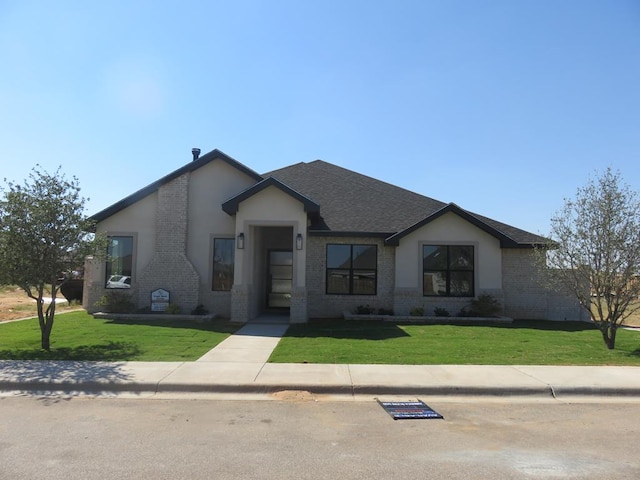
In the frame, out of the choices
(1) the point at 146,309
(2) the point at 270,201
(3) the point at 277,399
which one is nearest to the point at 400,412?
(3) the point at 277,399

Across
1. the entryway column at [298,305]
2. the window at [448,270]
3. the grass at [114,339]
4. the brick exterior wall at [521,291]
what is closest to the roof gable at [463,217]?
the brick exterior wall at [521,291]

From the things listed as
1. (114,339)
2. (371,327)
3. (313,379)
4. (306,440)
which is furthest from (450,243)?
(306,440)

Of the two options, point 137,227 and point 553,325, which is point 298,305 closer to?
point 137,227

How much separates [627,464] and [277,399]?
14.5 ft

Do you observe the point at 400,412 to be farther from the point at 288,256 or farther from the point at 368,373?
the point at 288,256

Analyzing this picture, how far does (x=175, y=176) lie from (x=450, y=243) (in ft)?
34.5

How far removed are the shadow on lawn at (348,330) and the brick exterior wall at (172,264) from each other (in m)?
4.59

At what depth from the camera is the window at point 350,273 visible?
17.7m

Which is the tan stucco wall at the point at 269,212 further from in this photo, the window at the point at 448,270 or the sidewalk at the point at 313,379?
the sidewalk at the point at 313,379

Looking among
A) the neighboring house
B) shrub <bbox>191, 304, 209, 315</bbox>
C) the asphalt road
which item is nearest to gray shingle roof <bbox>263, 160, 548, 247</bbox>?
the neighboring house

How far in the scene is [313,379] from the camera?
7824 millimetres

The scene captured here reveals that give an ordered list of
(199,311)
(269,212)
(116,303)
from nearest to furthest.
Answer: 1. (269,212)
2. (116,303)
3. (199,311)

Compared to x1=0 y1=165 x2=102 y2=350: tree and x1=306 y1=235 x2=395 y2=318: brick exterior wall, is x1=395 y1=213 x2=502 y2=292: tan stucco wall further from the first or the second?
x1=0 y1=165 x2=102 y2=350: tree

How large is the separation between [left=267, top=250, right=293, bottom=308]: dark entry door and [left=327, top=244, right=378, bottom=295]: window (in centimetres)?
282
